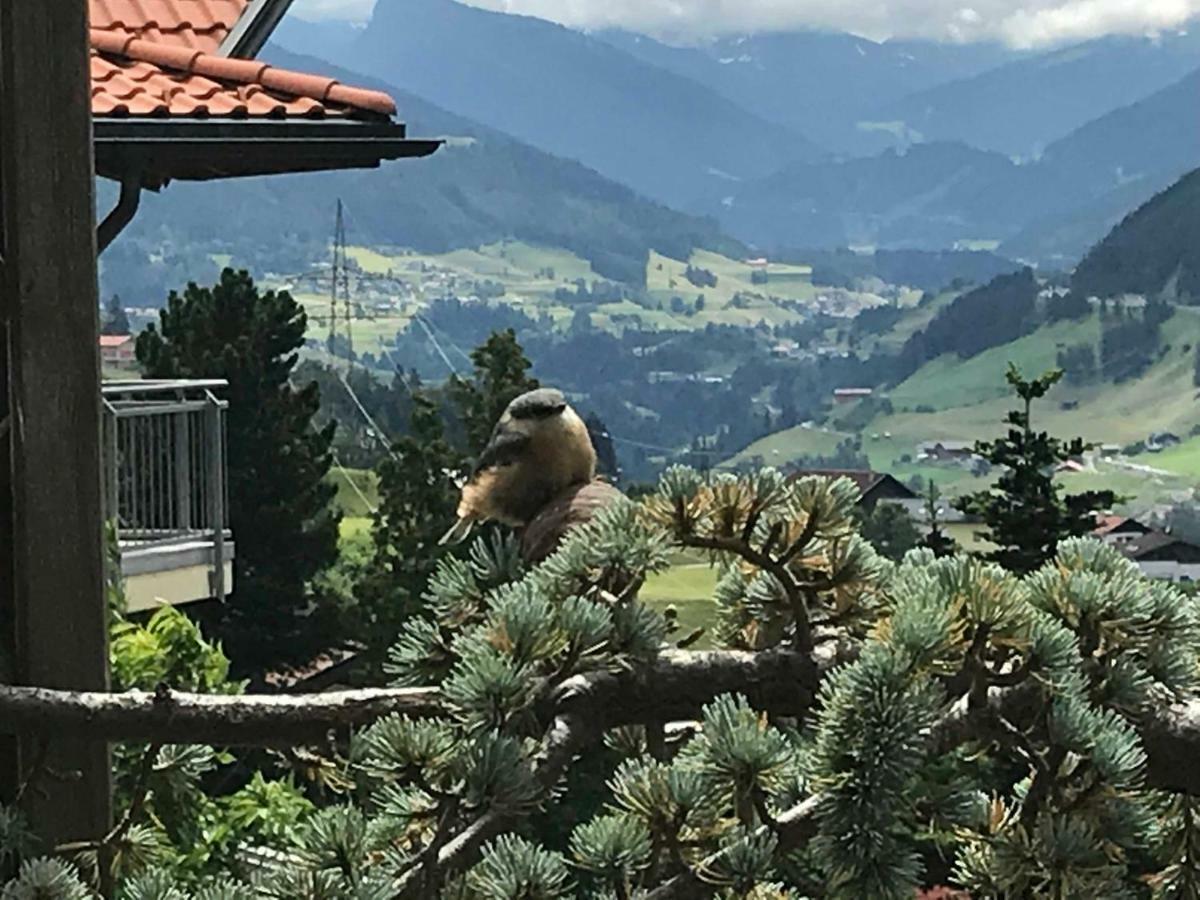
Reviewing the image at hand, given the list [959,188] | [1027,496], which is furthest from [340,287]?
[959,188]

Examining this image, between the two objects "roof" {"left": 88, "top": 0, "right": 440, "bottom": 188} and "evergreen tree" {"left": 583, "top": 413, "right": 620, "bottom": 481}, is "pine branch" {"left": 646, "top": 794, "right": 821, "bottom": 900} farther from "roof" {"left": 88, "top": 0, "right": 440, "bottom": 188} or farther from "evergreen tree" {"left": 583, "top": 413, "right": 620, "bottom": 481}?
"roof" {"left": 88, "top": 0, "right": 440, "bottom": 188}

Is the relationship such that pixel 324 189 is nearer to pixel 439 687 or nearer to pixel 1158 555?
pixel 1158 555

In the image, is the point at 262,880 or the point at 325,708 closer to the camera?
the point at 262,880

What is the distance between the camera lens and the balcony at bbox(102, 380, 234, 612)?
320cm

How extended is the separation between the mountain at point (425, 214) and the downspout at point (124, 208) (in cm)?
1409

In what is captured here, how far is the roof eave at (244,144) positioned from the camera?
1.99m

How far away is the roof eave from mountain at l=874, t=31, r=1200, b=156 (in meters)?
28.0

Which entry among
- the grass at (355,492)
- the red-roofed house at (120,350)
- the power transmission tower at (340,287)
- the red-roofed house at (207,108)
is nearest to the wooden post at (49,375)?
the red-roofed house at (207,108)

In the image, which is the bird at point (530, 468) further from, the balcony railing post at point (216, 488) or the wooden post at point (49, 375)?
the balcony railing post at point (216, 488)

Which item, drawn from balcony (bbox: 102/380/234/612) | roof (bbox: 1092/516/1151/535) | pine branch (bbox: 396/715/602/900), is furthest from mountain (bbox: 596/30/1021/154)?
pine branch (bbox: 396/715/602/900)

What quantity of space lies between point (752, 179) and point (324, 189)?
432 inches

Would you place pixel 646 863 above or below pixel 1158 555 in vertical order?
above

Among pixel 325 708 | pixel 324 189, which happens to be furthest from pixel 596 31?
pixel 325 708

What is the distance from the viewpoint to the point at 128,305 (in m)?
15.6
